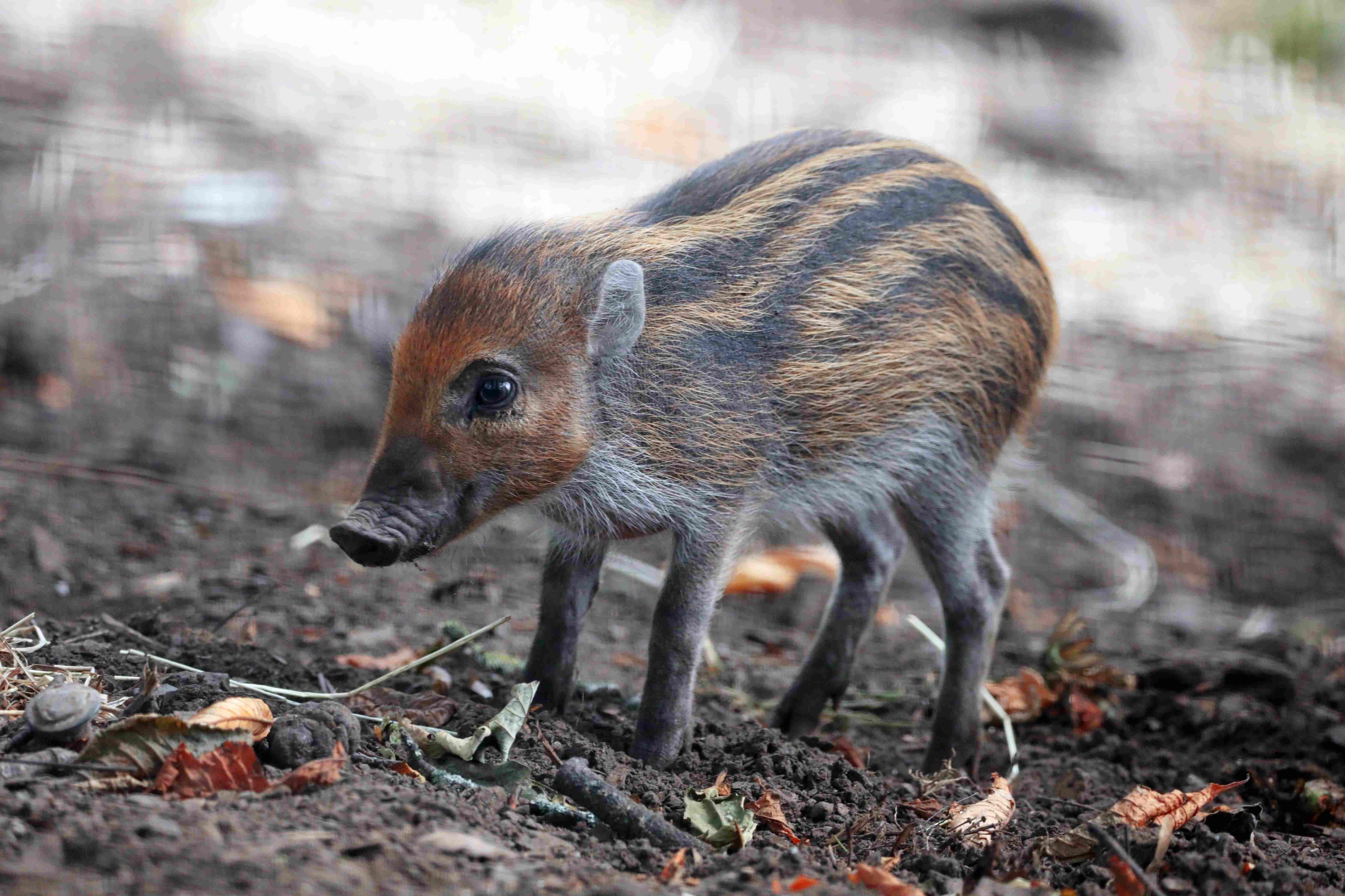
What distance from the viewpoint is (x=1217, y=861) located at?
2654 mm

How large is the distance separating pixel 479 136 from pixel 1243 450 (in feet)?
17.4

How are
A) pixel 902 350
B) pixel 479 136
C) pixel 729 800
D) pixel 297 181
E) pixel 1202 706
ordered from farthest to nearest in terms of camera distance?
pixel 479 136
pixel 297 181
pixel 1202 706
pixel 902 350
pixel 729 800

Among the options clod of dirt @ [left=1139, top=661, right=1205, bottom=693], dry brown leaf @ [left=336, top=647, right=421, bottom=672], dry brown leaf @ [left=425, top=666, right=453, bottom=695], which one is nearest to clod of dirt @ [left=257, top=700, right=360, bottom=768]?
dry brown leaf @ [left=425, top=666, right=453, bottom=695]

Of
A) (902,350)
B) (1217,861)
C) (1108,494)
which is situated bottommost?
(1108,494)

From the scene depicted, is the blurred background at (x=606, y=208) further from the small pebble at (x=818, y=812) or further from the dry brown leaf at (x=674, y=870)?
the dry brown leaf at (x=674, y=870)

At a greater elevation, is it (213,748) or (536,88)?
(536,88)

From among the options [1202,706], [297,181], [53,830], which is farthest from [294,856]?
[297,181]

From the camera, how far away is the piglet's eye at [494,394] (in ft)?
11.2

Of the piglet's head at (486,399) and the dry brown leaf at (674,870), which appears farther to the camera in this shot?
the piglet's head at (486,399)

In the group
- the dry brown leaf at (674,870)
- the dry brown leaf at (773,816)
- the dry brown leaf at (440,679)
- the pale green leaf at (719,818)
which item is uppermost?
the dry brown leaf at (674,870)

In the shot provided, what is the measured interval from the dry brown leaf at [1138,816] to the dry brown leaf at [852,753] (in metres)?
0.78

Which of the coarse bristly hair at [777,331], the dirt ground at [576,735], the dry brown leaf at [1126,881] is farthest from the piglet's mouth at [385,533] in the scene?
the dry brown leaf at [1126,881]

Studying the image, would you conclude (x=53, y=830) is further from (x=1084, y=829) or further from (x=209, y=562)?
(x=209, y=562)

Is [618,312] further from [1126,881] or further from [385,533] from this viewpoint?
[1126,881]
